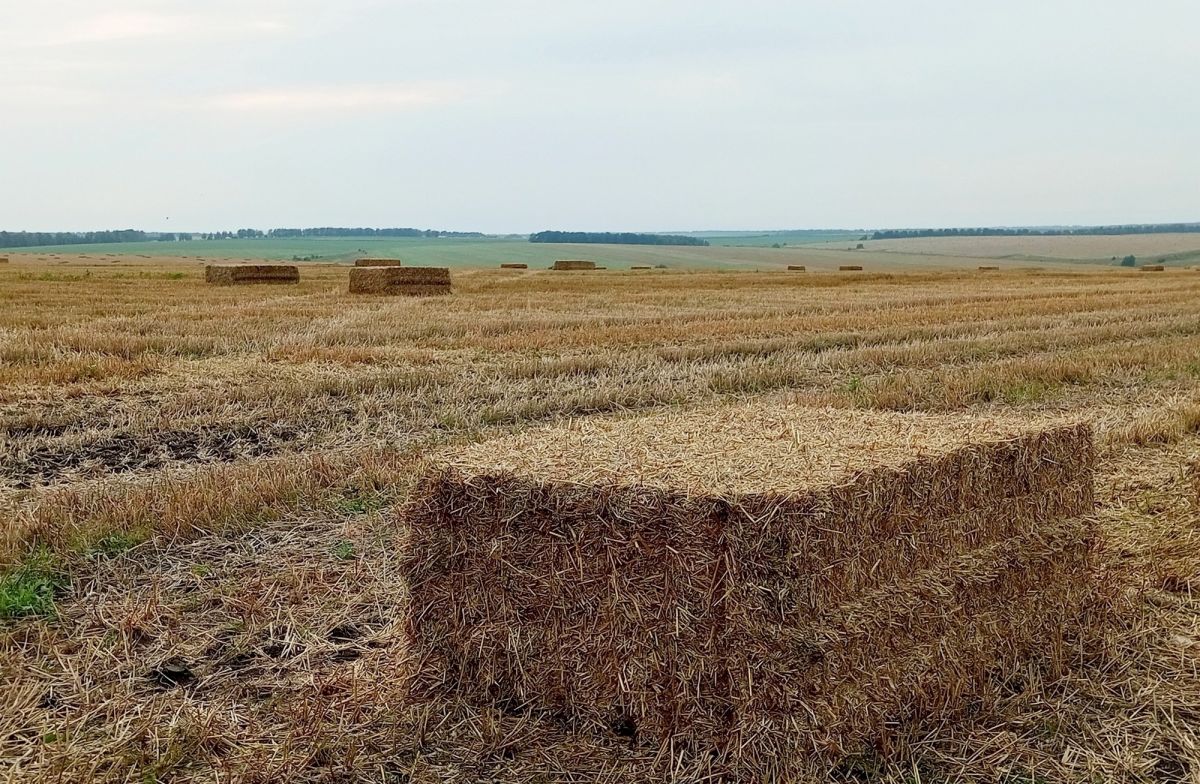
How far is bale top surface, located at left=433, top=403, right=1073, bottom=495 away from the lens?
13.4ft

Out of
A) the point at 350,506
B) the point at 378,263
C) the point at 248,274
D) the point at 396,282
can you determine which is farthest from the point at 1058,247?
the point at 350,506

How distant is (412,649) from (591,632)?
0.81 metres

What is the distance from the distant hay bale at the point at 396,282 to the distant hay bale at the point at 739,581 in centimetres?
2066

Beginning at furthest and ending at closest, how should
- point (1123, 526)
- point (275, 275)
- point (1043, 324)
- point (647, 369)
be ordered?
point (275, 275)
point (1043, 324)
point (647, 369)
point (1123, 526)

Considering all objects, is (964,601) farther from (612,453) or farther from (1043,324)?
(1043,324)

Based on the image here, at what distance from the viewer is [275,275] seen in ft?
96.1

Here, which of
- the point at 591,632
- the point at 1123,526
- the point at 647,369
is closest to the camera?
the point at 591,632

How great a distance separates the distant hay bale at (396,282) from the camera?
2483 centimetres

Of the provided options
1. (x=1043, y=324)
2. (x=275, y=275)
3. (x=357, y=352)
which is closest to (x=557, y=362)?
(x=357, y=352)

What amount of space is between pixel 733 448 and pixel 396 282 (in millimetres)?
21213

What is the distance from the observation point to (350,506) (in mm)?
6934

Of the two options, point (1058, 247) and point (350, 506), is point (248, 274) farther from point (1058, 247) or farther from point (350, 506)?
point (1058, 247)

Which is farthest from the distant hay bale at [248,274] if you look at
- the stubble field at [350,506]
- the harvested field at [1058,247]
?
the harvested field at [1058,247]

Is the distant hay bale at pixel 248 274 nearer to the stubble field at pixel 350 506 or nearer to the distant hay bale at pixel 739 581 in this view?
the stubble field at pixel 350 506
